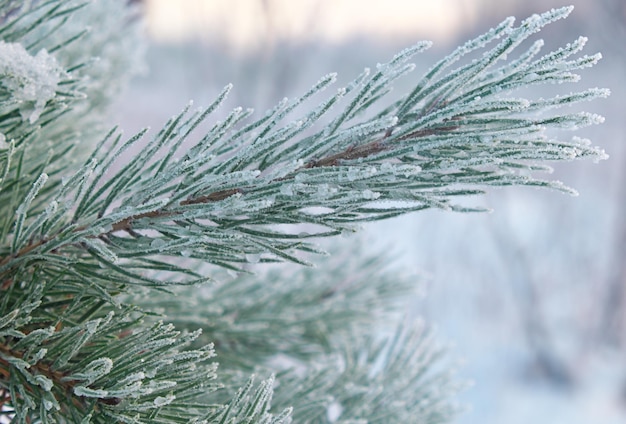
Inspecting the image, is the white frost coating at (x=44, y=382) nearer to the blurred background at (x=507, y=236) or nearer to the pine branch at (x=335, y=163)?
the pine branch at (x=335, y=163)

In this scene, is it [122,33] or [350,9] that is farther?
[350,9]

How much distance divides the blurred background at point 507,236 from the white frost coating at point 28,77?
317 cm

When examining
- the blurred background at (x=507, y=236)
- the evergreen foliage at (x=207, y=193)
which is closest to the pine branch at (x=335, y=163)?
the evergreen foliage at (x=207, y=193)

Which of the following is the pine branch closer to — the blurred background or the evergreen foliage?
the evergreen foliage

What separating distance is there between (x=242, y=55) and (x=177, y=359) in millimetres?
4667

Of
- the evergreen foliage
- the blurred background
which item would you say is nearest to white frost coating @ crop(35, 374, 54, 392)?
the evergreen foliage

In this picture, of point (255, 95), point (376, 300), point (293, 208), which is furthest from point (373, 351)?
point (255, 95)

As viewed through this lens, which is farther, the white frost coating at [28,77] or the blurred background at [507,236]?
the blurred background at [507,236]

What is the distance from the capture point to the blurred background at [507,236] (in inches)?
145

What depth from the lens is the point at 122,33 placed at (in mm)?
695

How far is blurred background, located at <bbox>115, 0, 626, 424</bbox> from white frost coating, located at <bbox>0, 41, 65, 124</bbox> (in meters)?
3.17

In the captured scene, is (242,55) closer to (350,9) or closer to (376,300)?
(350,9)

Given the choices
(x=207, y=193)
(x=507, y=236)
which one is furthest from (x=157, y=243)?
(x=507, y=236)

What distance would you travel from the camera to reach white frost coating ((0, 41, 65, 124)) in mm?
338
